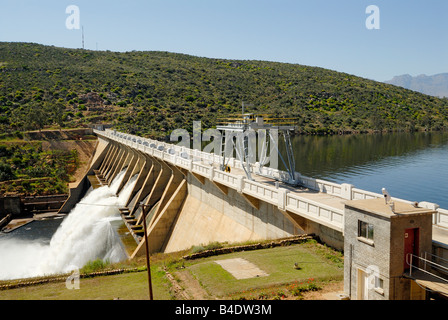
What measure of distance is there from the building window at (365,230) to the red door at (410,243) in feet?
2.79

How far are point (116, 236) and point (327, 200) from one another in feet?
75.5

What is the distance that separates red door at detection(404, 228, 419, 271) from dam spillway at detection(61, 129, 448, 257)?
2332 mm

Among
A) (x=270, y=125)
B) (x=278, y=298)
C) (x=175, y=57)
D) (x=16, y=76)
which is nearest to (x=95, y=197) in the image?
(x=270, y=125)

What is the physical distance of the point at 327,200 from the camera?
55.7ft

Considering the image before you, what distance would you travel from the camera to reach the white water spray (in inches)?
1280

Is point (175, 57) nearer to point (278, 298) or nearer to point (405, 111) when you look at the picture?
point (405, 111)

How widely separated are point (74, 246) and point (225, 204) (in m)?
19.1

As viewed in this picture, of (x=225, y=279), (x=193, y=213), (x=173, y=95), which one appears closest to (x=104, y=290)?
(x=225, y=279)

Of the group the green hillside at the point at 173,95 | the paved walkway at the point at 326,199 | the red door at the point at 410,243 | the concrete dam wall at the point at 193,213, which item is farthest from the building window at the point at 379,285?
the green hillside at the point at 173,95

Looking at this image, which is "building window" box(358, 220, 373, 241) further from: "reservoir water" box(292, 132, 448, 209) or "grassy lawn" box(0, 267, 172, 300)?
"reservoir water" box(292, 132, 448, 209)

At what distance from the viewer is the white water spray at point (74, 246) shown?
32.5 m

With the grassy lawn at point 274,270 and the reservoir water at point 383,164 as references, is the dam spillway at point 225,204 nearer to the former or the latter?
the grassy lawn at point 274,270

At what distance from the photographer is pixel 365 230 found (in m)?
10.3

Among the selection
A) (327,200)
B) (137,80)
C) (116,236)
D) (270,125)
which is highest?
(137,80)
